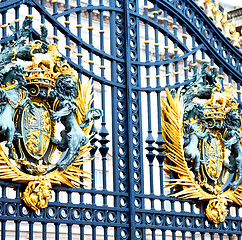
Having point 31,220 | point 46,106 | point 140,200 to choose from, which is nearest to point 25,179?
point 31,220

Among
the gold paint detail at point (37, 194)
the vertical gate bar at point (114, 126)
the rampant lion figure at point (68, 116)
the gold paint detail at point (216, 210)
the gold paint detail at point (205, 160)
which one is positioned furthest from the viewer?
the gold paint detail at point (216, 210)

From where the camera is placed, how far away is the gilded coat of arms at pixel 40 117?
7719mm

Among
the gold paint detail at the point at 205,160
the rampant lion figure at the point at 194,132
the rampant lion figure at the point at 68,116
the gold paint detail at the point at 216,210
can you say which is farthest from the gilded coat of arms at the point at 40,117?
the gold paint detail at the point at 216,210

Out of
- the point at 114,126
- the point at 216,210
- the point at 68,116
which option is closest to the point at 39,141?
the point at 68,116

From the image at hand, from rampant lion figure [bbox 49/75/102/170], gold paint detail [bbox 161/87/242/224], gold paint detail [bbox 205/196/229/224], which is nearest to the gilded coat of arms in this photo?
rampant lion figure [bbox 49/75/102/170]

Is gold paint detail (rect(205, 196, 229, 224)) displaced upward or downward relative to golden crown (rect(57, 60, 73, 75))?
downward

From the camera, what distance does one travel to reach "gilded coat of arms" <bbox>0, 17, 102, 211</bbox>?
7.72m

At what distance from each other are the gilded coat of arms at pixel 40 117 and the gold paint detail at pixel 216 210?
207 centimetres

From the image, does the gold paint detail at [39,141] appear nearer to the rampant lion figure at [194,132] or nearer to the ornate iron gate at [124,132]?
the ornate iron gate at [124,132]

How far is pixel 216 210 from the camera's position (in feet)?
31.7

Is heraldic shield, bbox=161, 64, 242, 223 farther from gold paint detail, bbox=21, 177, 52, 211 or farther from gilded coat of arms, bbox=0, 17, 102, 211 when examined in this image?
gold paint detail, bbox=21, 177, 52, 211

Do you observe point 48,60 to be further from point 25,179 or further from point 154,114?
point 154,114

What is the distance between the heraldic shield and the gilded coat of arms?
54.1 inches

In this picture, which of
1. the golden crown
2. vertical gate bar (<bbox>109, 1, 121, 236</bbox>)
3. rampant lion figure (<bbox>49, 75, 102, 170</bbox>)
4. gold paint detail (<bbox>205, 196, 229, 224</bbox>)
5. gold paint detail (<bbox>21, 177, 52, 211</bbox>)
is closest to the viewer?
gold paint detail (<bbox>21, 177, 52, 211</bbox>)
